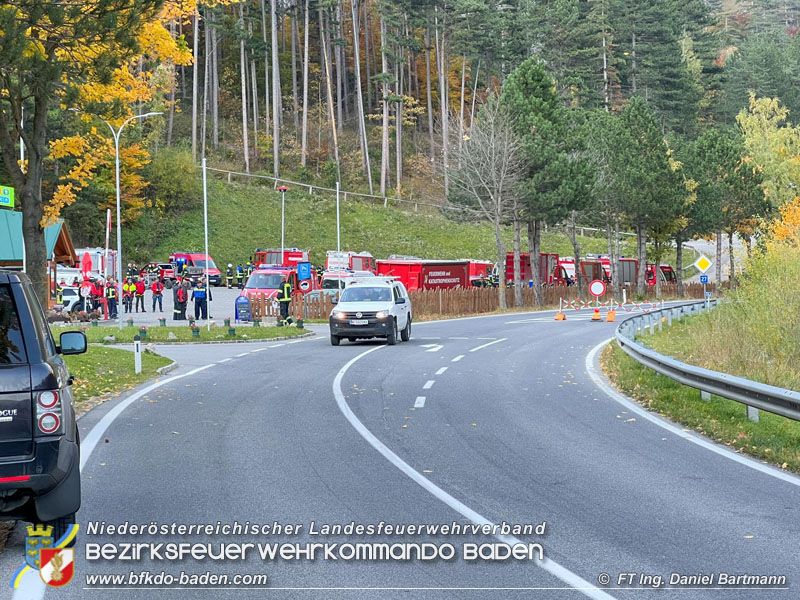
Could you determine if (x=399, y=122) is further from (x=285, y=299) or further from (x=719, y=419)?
(x=719, y=419)

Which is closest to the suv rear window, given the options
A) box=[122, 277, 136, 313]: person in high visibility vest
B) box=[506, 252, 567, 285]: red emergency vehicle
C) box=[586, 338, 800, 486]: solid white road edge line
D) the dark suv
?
the dark suv

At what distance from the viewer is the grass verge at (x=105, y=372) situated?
1738 centimetres

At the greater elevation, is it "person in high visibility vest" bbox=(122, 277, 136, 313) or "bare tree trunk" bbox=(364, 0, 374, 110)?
"bare tree trunk" bbox=(364, 0, 374, 110)

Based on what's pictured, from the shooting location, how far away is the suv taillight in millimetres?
6545

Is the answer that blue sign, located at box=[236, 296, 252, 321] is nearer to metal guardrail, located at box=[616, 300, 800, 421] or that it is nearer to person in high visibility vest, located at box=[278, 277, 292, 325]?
person in high visibility vest, located at box=[278, 277, 292, 325]

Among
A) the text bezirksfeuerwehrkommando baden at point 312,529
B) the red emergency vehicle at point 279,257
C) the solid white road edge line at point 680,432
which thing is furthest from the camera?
the red emergency vehicle at point 279,257

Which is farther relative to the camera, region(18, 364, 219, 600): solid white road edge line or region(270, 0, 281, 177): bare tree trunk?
region(270, 0, 281, 177): bare tree trunk

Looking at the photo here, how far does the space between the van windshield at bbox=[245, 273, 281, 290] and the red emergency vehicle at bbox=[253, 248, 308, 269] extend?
52.5 ft

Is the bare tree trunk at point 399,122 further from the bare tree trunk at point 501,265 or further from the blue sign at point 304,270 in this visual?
the blue sign at point 304,270

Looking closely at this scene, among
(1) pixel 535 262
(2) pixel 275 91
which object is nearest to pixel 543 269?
(1) pixel 535 262

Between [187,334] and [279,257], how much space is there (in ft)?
103

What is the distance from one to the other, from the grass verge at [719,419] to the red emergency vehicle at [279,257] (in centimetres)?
4399

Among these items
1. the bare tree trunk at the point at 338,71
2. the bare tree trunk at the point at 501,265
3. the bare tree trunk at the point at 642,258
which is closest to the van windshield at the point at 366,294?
the bare tree trunk at the point at 501,265

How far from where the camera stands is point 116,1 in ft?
50.9
